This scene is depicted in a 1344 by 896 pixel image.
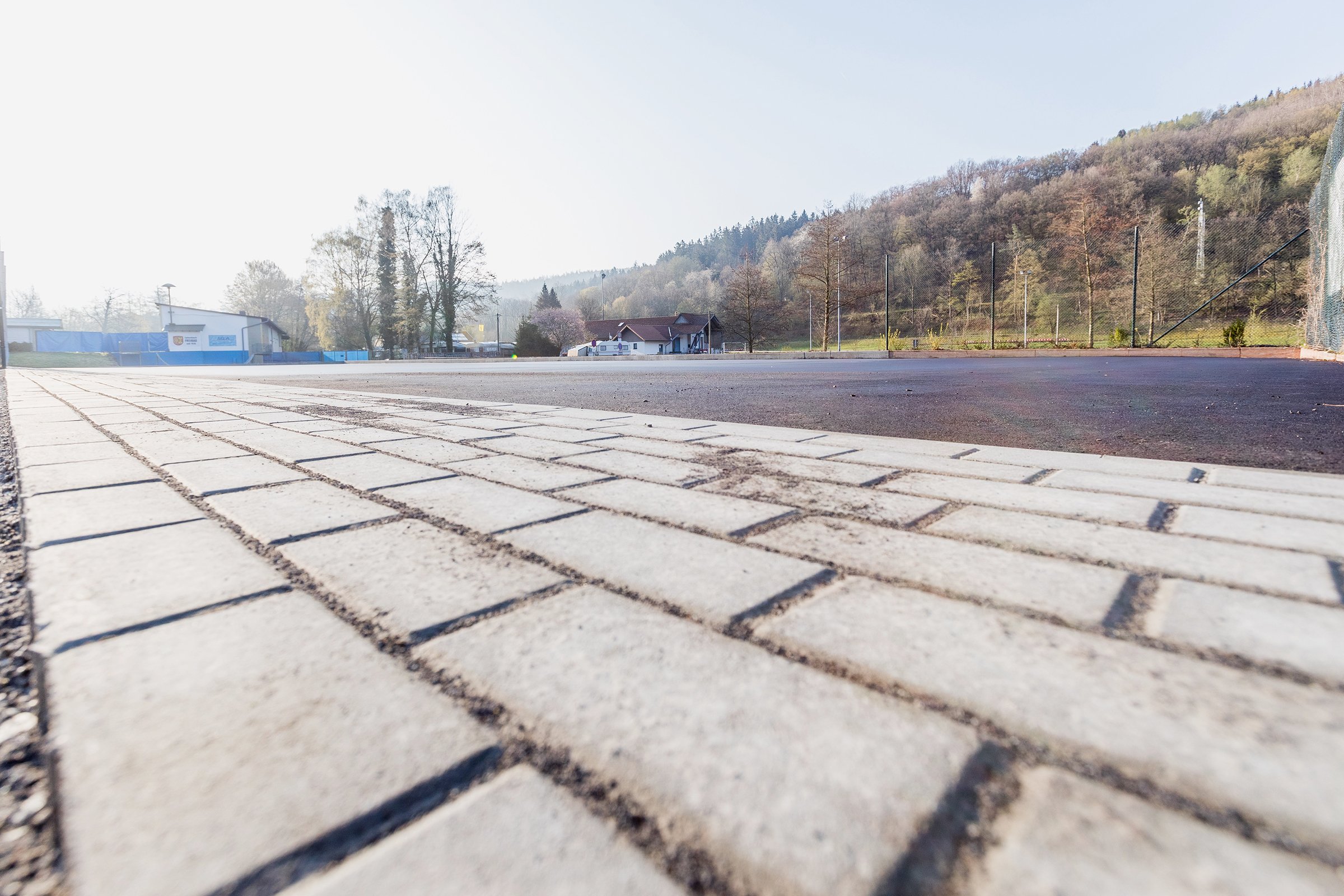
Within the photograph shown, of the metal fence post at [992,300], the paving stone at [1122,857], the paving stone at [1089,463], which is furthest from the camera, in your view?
the metal fence post at [992,300]

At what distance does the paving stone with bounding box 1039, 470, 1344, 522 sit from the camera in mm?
1617

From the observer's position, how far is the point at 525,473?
7.42 ft

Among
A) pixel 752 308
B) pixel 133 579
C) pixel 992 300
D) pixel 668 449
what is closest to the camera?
pixel 133 579

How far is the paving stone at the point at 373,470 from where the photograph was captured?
6.91ft

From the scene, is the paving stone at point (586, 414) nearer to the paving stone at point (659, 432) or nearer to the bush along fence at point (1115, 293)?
the paving stone at point (659, 432)

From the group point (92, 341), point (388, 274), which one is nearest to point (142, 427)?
point (388, 274)

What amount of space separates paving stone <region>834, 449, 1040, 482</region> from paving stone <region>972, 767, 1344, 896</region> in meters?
1.58

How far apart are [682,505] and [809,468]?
698 mm

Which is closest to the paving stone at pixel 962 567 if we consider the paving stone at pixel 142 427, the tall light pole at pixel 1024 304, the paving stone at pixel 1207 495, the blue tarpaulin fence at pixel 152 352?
the paving stone at pixel 1207 495

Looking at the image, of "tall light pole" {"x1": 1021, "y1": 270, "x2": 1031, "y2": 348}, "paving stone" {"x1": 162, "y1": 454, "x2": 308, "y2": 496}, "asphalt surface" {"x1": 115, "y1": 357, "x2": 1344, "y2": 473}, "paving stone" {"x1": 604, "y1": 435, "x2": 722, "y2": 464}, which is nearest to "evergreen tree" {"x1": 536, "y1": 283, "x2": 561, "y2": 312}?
"tall light pole" {"x1": 1021, "y1": 270, "x2": 1031, "y2": 348}

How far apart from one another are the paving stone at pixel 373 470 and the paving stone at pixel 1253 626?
1945 mm

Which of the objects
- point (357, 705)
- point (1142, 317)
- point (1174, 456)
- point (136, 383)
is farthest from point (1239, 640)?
point (1142, 317)

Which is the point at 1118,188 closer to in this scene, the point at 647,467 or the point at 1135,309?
the point at 1135,309

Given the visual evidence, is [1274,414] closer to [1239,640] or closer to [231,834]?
[1239,640]
